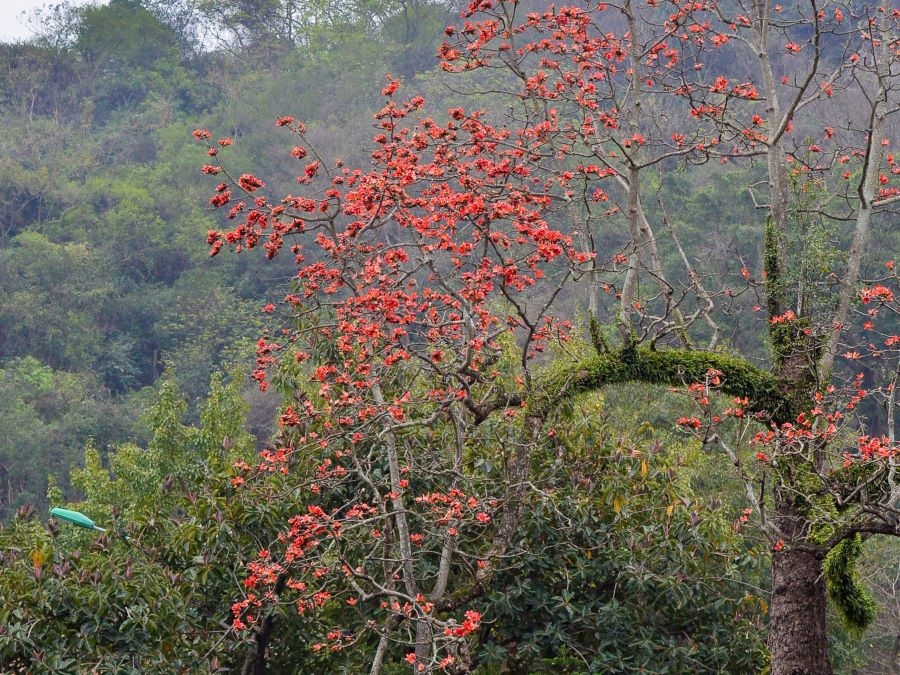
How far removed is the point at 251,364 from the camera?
24156 millimetres

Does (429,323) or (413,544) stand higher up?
(429,323)

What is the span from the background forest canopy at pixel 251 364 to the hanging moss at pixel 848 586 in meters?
0.28

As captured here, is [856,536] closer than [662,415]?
Yes

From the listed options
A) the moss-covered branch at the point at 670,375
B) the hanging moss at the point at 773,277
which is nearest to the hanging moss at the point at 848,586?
the moss-covered branch at the point at 670,375

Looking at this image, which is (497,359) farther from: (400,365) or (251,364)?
(251,364)

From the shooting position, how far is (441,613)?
669cm

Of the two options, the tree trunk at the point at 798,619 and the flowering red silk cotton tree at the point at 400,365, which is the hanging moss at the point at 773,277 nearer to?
the flowering red silk cotton tree at the point at 400,365

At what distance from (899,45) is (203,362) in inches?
833

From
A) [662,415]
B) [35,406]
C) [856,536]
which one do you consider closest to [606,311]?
[662,415]

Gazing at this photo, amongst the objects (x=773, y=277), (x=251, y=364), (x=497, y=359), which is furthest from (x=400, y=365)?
(x=251, y=364)

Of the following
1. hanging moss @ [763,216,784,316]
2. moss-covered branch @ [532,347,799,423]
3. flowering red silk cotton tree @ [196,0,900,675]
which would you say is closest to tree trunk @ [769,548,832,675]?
flowering red silk cotton tree @ [196,0,900,675]

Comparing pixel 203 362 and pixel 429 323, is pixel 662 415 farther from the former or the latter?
pixel 203 362

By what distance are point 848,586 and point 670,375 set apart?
4.86ft

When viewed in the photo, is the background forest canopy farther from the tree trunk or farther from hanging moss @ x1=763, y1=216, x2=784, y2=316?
the tree trunk
